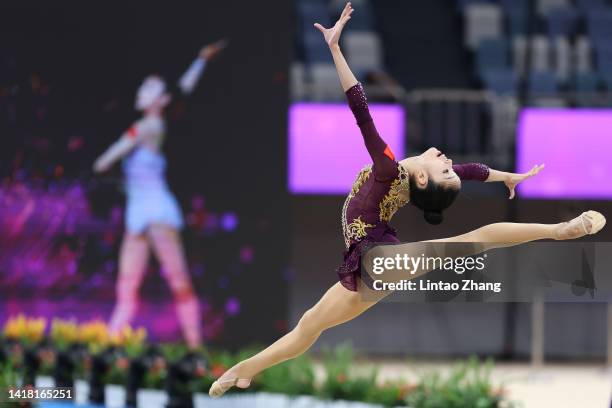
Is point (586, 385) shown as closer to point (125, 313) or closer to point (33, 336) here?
point (125, 313)

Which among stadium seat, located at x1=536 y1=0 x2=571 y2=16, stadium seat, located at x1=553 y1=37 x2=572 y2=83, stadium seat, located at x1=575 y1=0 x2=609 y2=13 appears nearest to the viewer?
stadium seat, located at x1=553 y1=37 x2=572 y2=83

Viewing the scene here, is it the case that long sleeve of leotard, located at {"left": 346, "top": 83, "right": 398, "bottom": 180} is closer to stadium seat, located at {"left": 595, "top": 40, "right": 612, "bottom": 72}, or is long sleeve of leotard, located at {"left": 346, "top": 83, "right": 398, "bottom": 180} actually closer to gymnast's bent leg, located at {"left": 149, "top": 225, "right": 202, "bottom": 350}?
gymnast's bent leg, located at {"left": 149, "top": 225, "right": 202, "bottom": 350}

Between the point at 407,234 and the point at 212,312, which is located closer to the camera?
the point at 407,234

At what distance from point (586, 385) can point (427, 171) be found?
9941 millimetres

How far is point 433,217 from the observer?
4531 mm

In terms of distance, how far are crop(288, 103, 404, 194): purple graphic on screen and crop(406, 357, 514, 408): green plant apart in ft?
8.19

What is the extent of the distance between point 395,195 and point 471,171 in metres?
0.38

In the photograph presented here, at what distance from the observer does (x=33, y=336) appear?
1189 cm

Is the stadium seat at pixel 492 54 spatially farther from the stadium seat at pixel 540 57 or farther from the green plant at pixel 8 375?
the green plant at pixel 8 375

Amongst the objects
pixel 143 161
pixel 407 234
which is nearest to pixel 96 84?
pixel 143 161

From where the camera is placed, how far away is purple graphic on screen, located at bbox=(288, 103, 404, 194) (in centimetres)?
1180

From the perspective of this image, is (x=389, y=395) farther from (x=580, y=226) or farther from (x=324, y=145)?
(x=580, y=226)

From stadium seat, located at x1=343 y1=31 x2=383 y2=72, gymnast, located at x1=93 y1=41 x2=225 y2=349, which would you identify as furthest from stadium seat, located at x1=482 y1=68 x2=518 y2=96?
gymnast, located at x1=93 y1=41 x2=225 y2=349

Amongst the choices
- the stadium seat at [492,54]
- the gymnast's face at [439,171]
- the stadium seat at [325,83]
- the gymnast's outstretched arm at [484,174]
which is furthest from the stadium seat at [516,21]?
the gymnast's face at [439,171]
